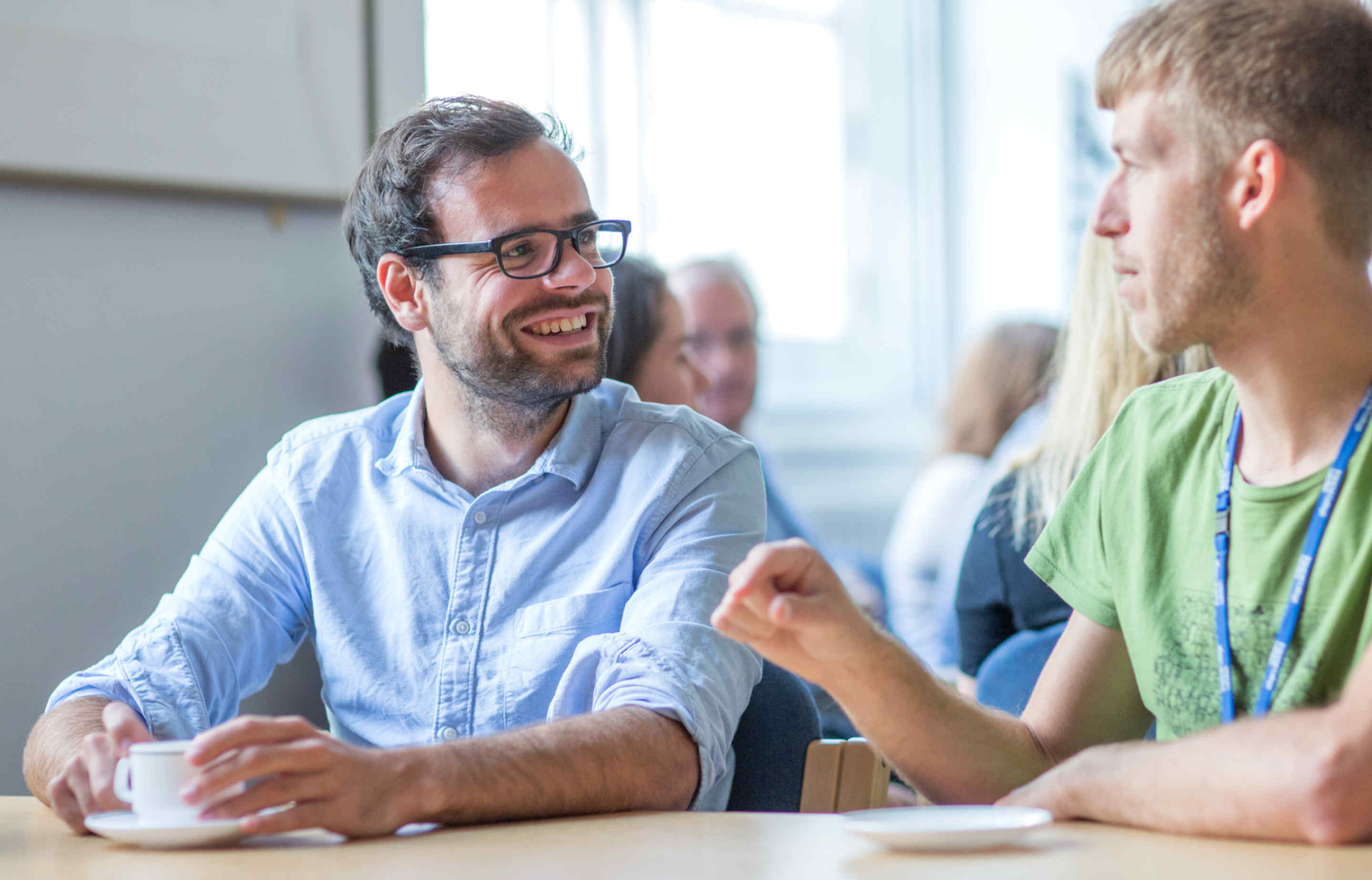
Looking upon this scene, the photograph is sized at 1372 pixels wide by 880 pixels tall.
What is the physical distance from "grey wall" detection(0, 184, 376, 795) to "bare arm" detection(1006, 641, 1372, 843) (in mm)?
1516

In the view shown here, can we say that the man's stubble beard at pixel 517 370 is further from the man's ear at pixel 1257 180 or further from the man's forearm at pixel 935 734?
the man's ear at pixel 1257 180

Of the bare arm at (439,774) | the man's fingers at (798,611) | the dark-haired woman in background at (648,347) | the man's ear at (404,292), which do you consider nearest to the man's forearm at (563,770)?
the bare arm at (439,774)

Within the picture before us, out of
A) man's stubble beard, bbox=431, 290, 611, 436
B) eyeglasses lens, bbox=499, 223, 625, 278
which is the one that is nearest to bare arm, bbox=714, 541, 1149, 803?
man's stubble beard, bbox=431, 290, 611, 436

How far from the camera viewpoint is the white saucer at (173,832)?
1.05m

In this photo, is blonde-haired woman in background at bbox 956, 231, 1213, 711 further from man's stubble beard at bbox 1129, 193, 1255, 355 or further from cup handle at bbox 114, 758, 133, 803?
cup handle at bbox 114, 758, 133, 803

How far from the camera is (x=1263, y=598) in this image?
119 centimetres

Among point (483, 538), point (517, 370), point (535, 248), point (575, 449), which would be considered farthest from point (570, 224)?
point (483, 538)

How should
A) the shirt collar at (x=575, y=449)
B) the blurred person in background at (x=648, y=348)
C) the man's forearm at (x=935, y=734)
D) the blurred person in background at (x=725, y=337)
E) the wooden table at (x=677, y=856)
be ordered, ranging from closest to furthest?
the wooden table at (x=677, y=856) → the man's forearm at (x=935, y=734) → the shirt collar at (x=575, y=449) → the blurred person in background at (x=648, y=348) → the blurred person in background at (x=725, y=337)

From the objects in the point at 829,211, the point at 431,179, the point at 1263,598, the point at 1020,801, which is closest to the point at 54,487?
the point at 431,179

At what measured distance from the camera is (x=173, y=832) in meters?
1.05

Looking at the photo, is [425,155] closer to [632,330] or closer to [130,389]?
[130,389]

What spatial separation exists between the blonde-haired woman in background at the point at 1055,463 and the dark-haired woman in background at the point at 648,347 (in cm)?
71

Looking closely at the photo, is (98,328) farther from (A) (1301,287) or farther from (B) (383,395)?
(A) (1301,287)

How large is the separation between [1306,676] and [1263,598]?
3.0 inches
